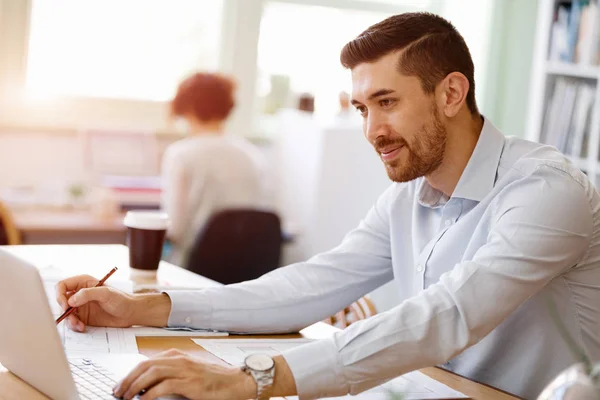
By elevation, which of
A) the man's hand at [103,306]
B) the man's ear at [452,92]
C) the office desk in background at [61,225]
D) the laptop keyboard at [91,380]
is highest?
the man's ear at [452,92]

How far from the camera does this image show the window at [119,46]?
424cm

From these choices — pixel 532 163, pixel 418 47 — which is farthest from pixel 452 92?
pixel 532 163

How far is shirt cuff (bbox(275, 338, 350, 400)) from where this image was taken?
1.24 metres

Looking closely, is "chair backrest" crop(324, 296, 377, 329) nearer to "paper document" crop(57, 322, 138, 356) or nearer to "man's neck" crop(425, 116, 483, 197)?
"man's neck" crop(425, 116, 483, 197)

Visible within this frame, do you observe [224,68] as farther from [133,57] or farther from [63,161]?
[63,161]

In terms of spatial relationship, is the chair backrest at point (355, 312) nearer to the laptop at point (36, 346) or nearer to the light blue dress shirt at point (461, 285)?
the light blue dress shirt at point (461, 285)

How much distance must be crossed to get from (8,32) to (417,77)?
3005 millimetres

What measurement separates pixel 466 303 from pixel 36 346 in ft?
2.09

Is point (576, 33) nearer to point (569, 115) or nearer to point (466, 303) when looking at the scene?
point (569, 115)

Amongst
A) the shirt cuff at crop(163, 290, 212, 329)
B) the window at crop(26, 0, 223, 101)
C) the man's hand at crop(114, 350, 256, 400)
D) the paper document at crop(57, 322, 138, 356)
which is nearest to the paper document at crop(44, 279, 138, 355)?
the paper document at crop(57, 322, 138, 356)

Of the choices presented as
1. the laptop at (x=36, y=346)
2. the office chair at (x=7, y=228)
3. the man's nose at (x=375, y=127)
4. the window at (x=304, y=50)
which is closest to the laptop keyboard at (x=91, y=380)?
the laptop at (x=36, y=346)

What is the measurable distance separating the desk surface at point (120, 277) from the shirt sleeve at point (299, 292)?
6cm

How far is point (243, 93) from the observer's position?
4668 mm

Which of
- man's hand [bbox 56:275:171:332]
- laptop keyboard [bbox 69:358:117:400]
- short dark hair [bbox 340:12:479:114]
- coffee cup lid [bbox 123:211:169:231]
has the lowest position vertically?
laptop keyboard [bbox 69:358:117:400]
